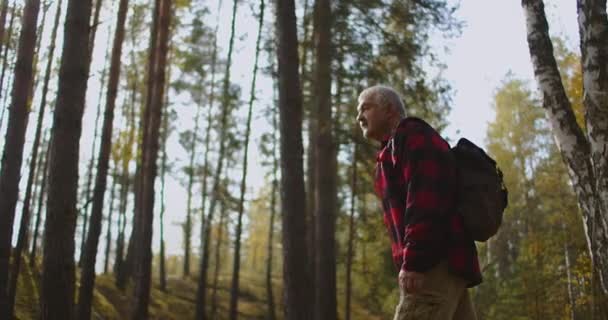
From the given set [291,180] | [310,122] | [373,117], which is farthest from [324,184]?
[373,117]

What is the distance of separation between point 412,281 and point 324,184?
30.1 feet

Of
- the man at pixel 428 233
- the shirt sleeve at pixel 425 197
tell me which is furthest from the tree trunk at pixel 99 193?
the shirt sleeve at pixel 425 197

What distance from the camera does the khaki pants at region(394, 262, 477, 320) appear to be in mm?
2461

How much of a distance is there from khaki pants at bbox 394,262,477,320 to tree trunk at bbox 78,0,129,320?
984 cm

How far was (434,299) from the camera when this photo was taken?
2.47 metres

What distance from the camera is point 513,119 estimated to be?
2461cm

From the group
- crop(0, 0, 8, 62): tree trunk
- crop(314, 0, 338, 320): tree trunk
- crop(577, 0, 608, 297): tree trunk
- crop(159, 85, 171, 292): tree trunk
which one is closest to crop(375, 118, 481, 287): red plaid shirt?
crop(577, 0, 608, 297): tree trunk

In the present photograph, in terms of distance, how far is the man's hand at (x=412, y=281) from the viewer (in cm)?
244

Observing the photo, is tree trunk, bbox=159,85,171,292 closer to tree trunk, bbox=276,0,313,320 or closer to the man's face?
tree trunk, bbox=276,0,313,320

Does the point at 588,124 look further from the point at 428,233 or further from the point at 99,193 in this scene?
the point at 99,193

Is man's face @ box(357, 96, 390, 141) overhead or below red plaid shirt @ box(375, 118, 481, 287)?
overhead

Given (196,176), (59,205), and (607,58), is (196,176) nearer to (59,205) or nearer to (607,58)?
(59,205)

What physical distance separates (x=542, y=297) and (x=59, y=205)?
11495 millimetres

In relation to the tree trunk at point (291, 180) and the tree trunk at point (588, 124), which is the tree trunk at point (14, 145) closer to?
the tree trunk at point (291, 180)
